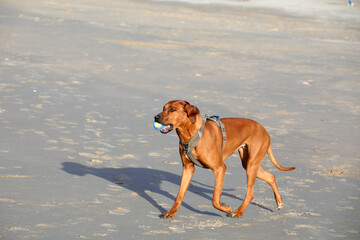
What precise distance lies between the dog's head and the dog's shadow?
49.4 inches

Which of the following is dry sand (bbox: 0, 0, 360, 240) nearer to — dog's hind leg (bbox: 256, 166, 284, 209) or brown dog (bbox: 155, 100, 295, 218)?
dog's hind leg (bbox: 256, 166, 284, 209)

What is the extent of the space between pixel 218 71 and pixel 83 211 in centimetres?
1066

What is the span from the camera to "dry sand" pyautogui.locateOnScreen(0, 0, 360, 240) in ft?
21.3

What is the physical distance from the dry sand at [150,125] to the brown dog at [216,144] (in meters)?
0.27

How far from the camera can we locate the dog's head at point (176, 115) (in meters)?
6.15

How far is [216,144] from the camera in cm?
644

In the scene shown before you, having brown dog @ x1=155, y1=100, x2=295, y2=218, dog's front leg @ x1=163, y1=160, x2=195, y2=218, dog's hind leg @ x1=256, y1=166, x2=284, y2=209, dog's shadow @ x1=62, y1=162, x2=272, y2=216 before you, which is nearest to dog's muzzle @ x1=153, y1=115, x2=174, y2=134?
brown dog @ x1=155, y1=100, x2=295, y2=218

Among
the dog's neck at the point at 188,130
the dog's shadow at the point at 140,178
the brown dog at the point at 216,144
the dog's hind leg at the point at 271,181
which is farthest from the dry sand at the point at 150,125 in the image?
the dog's neck at the point at 188,130

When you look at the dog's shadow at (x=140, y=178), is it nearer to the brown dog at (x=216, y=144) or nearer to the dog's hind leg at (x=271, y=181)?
the dog's hind leg at (x=271, y=181)

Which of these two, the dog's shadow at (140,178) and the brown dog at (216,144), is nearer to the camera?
the brown dog at (216,144)

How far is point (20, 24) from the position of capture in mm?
23125

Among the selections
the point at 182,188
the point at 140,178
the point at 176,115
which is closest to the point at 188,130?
the point at 176,115

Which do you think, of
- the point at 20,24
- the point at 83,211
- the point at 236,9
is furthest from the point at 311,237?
the point at 236,9

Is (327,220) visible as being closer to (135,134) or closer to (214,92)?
(135,134)
